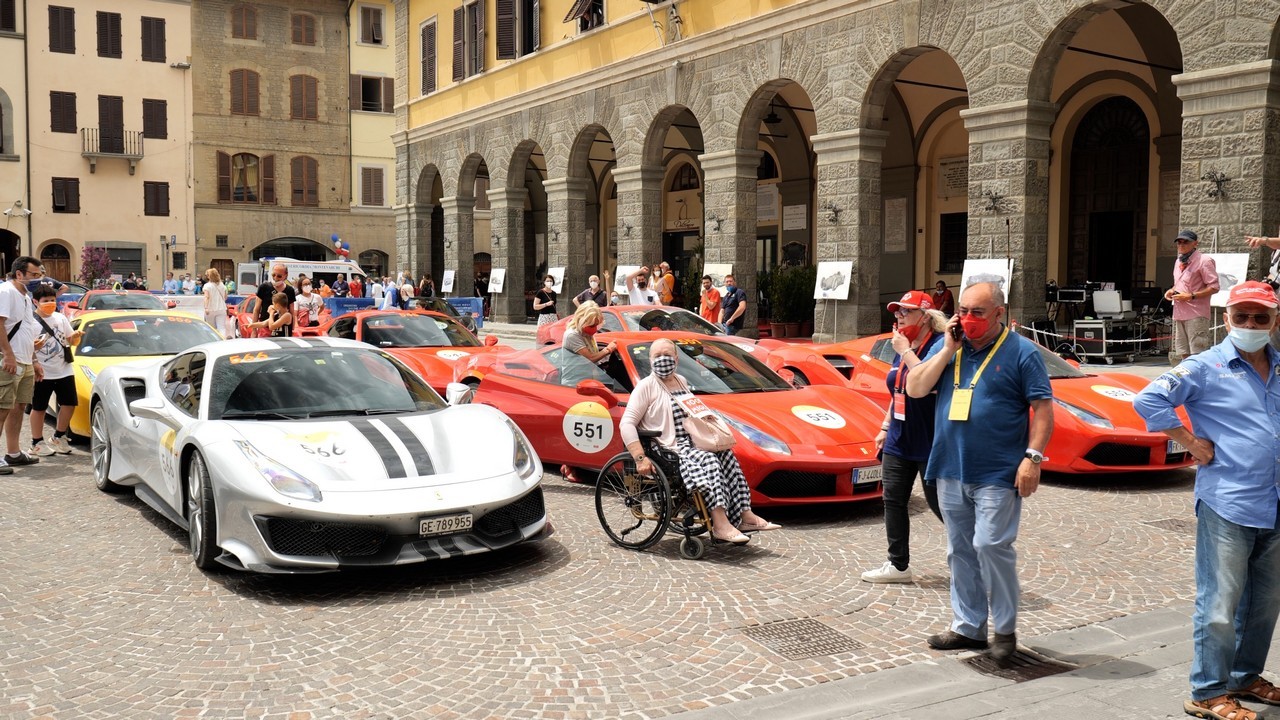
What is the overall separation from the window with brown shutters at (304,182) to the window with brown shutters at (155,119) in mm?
5500

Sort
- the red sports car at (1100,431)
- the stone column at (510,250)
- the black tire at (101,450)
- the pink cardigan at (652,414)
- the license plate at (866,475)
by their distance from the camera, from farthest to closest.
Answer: the stone column at (510,250)
the red sports car at (1100,431)
the black tire at (101,450)
the license plate at (866,475)
the pink cardigan at (652,414)

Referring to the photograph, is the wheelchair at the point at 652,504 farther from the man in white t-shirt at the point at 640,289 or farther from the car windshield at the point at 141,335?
the man in white t-shirt at the point at 640,289

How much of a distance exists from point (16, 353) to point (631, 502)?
607 centimetres

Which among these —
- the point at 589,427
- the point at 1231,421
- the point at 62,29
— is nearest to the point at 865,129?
the point at 589,427

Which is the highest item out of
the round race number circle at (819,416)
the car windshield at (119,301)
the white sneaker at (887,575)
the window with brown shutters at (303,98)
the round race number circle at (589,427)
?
the window with brown shutters at (303,98)

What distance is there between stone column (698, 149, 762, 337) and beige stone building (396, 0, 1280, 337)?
45 mm

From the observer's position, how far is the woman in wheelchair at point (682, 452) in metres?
6.48

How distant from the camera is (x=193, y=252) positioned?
158 ft

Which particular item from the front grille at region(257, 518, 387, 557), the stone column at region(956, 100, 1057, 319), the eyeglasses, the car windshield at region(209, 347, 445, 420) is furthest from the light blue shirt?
the stone column at region(956, 100, 1057, 319)

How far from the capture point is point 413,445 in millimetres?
6180

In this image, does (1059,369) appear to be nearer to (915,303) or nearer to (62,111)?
(915,303)

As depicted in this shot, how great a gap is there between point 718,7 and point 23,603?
1920 centimetres

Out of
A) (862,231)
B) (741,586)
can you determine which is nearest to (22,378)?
(741,586)

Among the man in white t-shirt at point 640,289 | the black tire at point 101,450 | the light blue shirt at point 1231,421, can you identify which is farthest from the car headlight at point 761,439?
the man in white t-shirt at point 640,289
